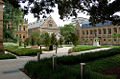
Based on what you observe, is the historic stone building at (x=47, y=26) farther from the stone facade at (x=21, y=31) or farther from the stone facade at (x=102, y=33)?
the stone facade at (x=102, y=33)

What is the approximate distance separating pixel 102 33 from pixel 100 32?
4.23ft

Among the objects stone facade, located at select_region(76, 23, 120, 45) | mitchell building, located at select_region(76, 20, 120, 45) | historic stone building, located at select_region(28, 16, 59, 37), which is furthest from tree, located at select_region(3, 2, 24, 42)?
stone facade, located at select_region(76, 23, 120, 45)

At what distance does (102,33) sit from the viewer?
163 ft

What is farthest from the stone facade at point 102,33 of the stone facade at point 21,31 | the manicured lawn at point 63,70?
the manicured lawn at point 63,70

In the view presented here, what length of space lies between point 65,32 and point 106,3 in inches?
1900

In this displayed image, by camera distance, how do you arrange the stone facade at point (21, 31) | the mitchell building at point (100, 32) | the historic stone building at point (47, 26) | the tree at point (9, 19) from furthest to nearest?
the historic stone building at point (47, 26) → the stone facade at point (21, 31) → the mitchell building at point (100, 32) → the tree at point (9, 19)

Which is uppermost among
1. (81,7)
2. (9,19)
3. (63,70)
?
(9,19)

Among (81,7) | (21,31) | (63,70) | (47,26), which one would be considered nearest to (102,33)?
(47,26)

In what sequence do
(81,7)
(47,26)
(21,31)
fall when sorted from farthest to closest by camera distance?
(47,26) < (21,31) < (81,7)

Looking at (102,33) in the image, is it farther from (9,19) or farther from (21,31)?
(9,19)

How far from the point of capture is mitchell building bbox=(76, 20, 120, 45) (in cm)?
4612

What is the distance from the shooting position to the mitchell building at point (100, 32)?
46122 millimetres

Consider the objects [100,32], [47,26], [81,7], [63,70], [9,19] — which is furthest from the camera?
[47,26]

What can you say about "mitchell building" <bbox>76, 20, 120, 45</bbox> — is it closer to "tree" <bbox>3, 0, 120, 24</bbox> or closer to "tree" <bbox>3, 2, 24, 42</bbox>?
"tree" <bbox>3, 2, 24, 42</bbox>
